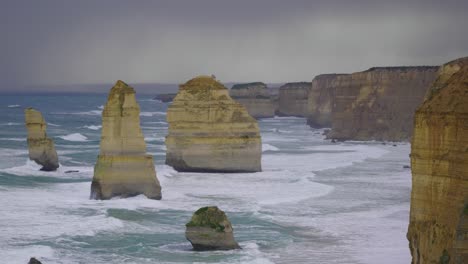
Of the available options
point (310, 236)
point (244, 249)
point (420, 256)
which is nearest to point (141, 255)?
point (244, 249)

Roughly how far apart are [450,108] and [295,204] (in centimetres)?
2055

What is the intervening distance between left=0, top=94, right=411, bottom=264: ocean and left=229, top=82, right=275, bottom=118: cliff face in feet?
265

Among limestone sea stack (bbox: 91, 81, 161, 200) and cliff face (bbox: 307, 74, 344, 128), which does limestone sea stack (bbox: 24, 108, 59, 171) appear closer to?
limestone sea stack (bbox: 91, 81, 161, 200)

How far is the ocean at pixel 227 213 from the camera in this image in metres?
25.8

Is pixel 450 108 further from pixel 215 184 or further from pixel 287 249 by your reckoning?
pixel 215 184

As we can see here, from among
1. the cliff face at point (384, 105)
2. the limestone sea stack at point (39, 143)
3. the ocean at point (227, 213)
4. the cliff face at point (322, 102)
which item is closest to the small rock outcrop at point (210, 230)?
the ocean at point (227, 213)

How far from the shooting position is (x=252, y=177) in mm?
46031

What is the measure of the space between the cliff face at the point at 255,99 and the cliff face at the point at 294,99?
13.0ft

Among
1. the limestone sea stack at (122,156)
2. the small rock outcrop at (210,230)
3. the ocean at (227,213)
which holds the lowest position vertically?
the ocean at (227,213)

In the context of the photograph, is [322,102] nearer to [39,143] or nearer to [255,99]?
[255,99]

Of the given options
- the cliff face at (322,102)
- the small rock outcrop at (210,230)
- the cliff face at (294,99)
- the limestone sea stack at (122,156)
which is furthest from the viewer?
the cliff face at (294,99)

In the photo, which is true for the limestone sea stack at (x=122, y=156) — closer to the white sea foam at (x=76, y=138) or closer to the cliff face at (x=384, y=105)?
the white sea foam at (x=76, y=138)

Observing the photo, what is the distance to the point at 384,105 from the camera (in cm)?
8312

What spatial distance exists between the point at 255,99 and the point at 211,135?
90685 millimetres
